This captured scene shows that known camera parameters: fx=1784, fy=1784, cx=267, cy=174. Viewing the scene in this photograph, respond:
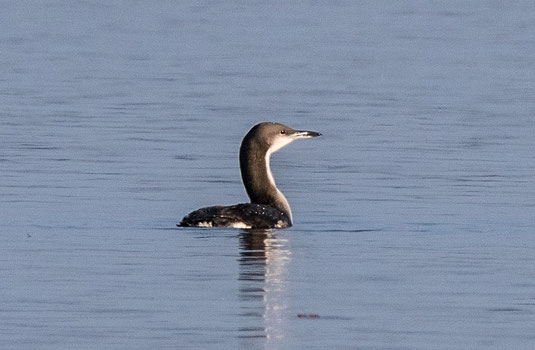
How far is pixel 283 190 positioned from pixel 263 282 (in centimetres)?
634

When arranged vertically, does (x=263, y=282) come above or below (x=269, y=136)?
below

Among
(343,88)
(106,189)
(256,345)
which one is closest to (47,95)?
(343,88)

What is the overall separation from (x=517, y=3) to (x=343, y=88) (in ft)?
97.7

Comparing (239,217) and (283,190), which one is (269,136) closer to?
(239,217)

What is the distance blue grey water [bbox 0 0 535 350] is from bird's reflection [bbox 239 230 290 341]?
0.03 metres

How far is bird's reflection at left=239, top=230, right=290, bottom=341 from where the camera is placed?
11.1m

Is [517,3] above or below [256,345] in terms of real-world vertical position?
below

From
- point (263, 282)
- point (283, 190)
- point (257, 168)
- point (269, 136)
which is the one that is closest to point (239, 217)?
point (257, 168)

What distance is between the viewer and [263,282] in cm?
1280

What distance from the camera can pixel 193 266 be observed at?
13461mm

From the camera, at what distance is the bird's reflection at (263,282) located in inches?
437

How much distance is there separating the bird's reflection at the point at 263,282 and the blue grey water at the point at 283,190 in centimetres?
3

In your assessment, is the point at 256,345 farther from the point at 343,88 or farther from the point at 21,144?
the point at 343,88

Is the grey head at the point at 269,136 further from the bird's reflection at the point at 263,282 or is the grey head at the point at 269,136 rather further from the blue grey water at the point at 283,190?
the bird's reflection at the point at 263,282
